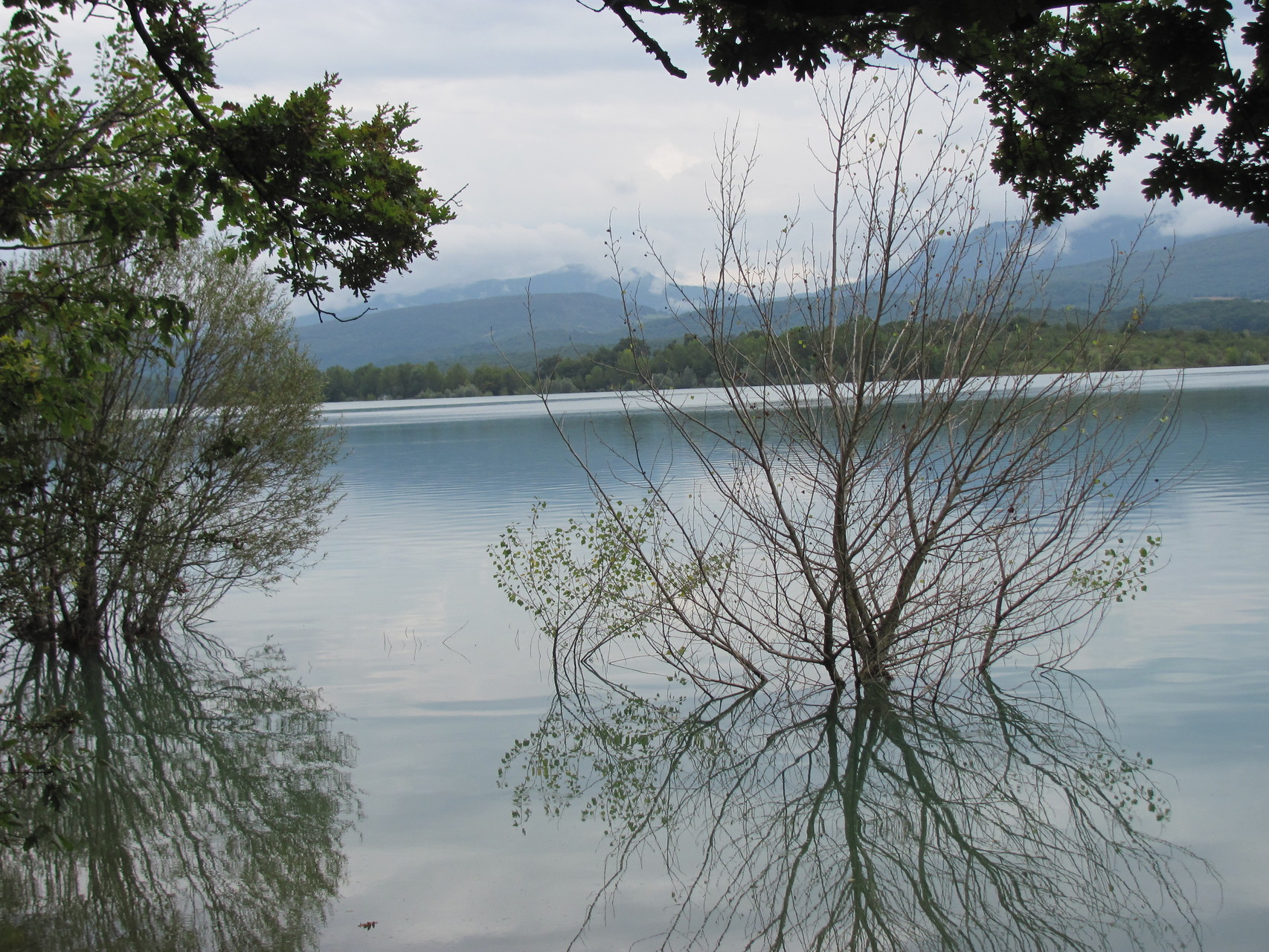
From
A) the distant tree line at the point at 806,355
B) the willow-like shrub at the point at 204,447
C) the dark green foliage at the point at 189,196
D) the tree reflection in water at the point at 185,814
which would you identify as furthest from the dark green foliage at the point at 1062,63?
the willow-like shrub at the point at 204,447

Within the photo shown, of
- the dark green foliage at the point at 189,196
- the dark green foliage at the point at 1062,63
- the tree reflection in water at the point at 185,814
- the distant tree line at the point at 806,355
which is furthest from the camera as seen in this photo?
the distant tree line at the point at 806,355

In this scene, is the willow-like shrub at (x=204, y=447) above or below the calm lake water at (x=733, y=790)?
above

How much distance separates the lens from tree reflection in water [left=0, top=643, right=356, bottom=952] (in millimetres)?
6895

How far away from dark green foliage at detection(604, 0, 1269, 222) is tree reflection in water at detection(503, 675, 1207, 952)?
14.6 feet

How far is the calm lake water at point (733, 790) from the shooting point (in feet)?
22.9

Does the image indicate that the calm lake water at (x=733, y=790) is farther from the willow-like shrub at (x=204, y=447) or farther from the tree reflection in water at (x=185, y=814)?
the willow-like shrub at (x=204, y=447)

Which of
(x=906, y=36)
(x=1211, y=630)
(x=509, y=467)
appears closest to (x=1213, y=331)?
(x=509, y=467)

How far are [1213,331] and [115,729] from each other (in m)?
103

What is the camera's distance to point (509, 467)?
38.6 m

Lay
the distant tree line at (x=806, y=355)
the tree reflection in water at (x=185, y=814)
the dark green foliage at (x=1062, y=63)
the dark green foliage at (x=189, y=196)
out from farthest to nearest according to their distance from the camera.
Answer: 1. the distant tree line at (x=806, y=355)
2. the tree reflection in water at (x=185, y=814)
3. the dark green foliage at (x=189, y=196)
4. the dark green foliage at (x=1062, y=63)

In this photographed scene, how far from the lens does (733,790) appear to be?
30.9ft

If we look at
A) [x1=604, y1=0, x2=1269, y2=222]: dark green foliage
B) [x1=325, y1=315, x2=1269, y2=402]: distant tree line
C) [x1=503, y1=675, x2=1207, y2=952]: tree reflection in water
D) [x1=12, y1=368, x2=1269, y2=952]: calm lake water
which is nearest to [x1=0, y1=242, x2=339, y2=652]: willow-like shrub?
[x1=325, y1=315, x2=1269, y2=402]: distant tree line

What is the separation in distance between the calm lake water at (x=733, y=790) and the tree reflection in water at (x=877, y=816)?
0.11 ft

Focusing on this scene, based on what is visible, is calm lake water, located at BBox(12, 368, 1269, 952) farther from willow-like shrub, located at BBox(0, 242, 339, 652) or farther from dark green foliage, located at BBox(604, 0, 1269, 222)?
dark green foliage, located at BBox(604, 0, 1269, 222)
